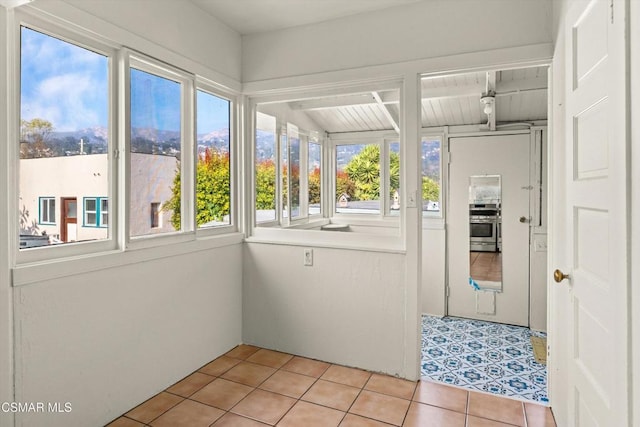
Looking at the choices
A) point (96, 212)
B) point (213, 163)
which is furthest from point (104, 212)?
point (213, 163)

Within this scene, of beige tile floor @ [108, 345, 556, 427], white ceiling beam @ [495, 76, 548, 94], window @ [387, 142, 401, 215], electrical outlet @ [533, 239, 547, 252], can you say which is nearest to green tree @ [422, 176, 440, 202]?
electrical outlet @ [533, 239, 547, 252]

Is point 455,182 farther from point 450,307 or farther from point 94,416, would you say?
point 94,416

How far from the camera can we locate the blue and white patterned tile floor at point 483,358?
2691 millimetres

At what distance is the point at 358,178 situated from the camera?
10.4 ft

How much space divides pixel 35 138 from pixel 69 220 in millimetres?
422

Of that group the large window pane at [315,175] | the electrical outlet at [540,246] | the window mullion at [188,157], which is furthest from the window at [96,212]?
the electrical outlet at [540,246]

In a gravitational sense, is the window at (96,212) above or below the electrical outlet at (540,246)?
above

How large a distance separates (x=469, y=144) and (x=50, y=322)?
405 centimetres

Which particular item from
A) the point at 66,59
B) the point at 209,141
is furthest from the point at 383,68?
the point at 66,59

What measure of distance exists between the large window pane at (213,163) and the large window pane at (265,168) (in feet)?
0.82

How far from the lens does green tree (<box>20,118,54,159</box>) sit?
1.77m

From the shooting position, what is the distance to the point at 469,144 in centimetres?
430

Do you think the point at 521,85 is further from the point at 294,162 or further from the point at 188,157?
the point at 188,157

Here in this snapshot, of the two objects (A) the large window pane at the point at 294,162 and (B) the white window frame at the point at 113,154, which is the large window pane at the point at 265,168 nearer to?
(A) the large window pane at the point at 294,162
